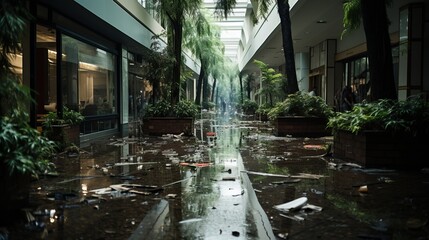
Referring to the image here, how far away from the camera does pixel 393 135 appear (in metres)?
8.43

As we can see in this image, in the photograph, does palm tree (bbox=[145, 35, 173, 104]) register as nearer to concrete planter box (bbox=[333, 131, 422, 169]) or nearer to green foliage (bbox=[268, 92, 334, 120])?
green foliage (bbox=[268, 92, 334, 120])

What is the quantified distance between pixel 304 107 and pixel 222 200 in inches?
441

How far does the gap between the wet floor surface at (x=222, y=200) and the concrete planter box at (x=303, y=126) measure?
610cm

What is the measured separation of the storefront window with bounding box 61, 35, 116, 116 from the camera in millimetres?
14844

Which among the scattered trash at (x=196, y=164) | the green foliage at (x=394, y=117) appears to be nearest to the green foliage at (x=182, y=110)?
the scattered trash at (x=196, y=164)

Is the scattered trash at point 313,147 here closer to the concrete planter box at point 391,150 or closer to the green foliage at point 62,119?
the concrete planter box at point 391,150

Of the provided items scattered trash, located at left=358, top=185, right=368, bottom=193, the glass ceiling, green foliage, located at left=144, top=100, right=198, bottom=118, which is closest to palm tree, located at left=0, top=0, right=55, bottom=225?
scattered trash, located at left=358, top=185, right=368, bottom=193

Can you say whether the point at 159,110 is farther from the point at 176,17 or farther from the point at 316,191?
the point at 316,191

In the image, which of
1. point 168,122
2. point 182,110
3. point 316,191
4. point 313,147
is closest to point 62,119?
point 168,122

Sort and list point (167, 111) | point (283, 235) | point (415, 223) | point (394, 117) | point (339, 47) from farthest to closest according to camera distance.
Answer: point (339, 47) < point (167, 111) < point (394, 117) < point (415, 223) < point (283, 235)

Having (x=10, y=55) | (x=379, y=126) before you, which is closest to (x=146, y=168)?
(x=10, y=55)

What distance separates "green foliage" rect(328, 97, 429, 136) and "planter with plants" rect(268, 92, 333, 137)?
698cm

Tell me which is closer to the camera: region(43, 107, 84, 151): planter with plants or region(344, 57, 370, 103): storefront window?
region(43, 107, 84, 151): planter with plants

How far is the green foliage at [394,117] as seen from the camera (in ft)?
27.5
